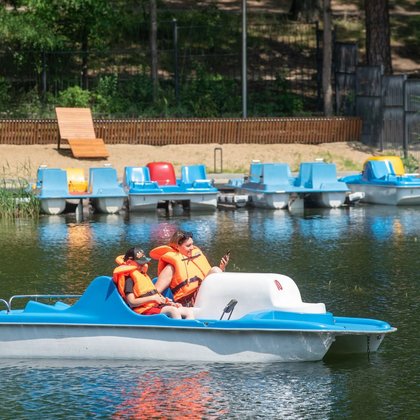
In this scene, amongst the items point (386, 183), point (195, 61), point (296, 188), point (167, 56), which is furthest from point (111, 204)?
point (167, 56)

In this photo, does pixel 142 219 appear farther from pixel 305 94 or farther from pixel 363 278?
pixel 305 94

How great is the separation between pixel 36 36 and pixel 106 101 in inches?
139

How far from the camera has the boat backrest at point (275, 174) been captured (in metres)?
34.1

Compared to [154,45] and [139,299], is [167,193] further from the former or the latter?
[139,299]

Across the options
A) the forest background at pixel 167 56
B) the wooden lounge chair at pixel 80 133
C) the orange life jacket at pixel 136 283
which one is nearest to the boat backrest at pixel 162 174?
the wooden lounge chair at pixel 80 133

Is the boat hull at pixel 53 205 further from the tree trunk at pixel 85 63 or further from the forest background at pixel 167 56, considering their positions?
the tree trunk at pixel 85 63

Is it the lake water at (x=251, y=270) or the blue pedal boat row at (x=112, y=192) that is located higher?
the blue pedal boat row at (x=112, y=192)

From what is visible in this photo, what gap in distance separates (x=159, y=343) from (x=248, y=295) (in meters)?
1.16

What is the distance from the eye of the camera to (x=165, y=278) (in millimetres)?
15602

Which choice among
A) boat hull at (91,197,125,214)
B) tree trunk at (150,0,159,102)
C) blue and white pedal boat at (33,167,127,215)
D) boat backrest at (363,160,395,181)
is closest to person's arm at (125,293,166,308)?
blue and white pedal boat at (33,167,127,215)

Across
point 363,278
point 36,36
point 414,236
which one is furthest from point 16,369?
point 36,36

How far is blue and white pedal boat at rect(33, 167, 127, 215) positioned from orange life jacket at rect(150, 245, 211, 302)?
16258mm

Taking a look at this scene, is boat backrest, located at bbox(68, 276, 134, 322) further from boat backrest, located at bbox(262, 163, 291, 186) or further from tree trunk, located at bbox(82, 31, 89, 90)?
tree trunk, located at bbox(82, 31, 89, 90)

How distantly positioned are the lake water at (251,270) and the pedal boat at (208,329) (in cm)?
15
